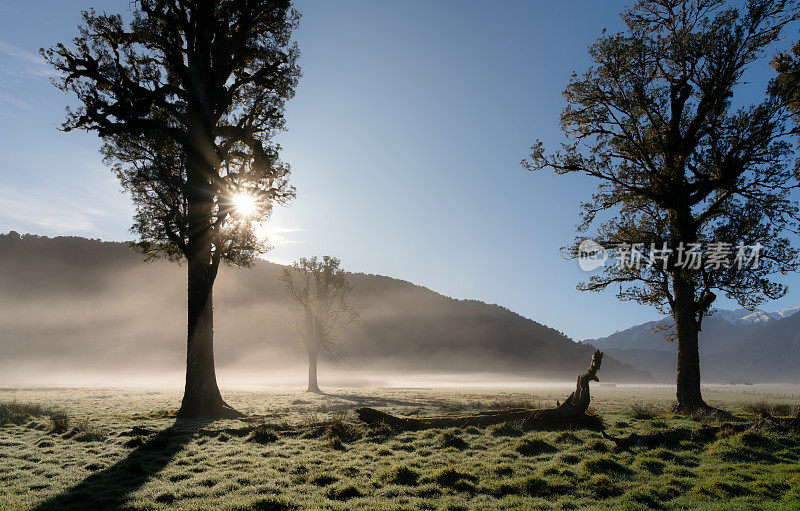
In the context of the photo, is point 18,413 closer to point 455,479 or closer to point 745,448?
point 455,479

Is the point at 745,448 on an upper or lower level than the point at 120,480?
upper

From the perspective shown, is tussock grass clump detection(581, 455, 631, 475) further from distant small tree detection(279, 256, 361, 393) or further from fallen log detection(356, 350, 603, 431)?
distant small tree detection(279, 256, 361, 393)

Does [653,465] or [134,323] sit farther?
[134,323]

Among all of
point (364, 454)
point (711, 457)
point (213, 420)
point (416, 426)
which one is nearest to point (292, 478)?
point (364, 454)

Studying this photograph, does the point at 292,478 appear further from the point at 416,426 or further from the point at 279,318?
the point at 279,318

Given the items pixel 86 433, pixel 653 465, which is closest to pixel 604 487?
pixel 653 465

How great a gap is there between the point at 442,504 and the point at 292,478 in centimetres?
429

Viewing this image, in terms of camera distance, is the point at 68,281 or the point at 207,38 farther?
the point at 68,281

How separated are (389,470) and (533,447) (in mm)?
5288

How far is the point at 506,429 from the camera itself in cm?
1677

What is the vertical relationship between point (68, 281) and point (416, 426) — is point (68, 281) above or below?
above

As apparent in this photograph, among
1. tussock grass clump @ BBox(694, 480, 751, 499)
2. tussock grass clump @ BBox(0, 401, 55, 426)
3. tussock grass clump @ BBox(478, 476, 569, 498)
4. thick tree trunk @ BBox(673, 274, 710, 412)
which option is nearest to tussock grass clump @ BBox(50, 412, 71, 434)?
tussock grass clump @ BBox(0, 401, 55, 426)

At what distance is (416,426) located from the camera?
58.0 feet

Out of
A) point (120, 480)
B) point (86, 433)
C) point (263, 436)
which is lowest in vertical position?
point (86, 433)
